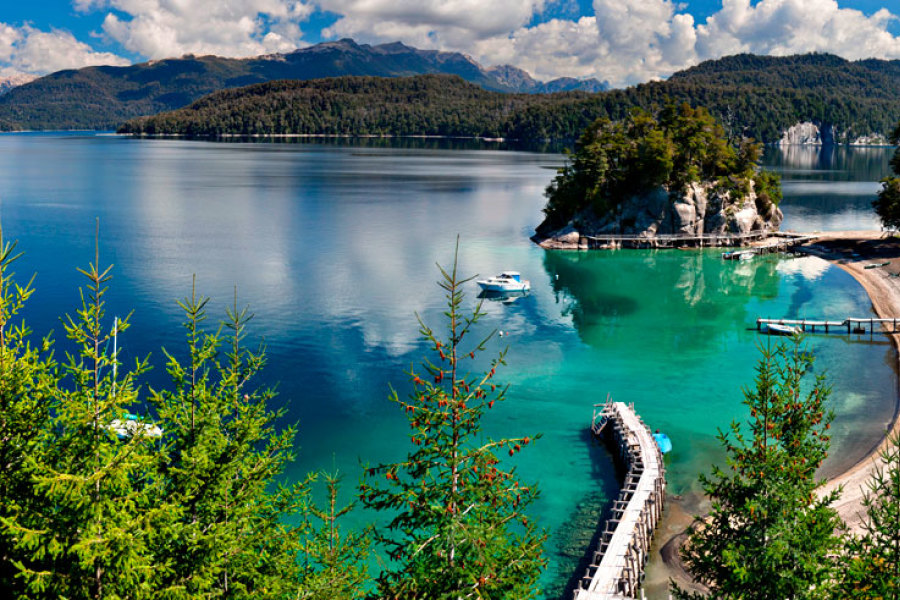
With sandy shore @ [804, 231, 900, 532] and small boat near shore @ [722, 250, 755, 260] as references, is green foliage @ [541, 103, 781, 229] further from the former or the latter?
sandy shore @ [804, 231, 900, 532]

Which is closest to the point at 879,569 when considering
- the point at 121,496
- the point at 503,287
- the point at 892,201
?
the point at 121,496

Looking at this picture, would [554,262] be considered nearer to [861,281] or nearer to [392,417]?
[861,281]

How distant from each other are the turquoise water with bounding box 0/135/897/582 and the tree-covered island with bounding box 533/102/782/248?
7846 millimetres

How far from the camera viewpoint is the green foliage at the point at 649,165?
113062 millimetres

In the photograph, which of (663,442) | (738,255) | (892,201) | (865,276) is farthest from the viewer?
(738,255)

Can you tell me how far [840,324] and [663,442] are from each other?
37050 mm

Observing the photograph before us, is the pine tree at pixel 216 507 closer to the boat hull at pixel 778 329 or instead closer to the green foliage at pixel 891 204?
the boat hull at pixel 778 329

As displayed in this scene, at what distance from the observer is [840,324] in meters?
67.9

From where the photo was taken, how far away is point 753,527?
1864 cm

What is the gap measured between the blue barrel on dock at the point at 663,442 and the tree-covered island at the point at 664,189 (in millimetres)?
72170

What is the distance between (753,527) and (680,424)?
28419mm

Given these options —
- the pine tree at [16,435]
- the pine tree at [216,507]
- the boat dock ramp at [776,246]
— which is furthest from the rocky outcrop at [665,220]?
the pine tree at [16,435]

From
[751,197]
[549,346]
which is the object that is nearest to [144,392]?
[549,346]

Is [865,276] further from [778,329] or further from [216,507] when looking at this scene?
[216,507]
